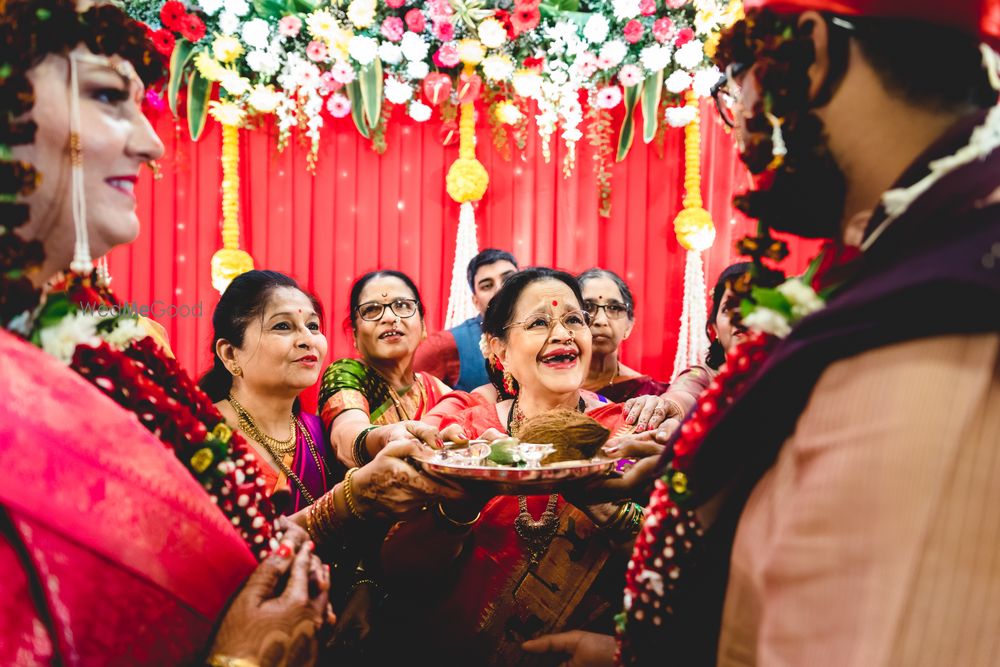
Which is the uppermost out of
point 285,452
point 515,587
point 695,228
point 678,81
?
point 678,81

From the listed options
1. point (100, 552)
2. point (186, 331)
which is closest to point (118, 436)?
point (100, 552)

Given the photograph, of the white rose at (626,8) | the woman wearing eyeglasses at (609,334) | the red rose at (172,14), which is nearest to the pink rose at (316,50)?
the red rose at (172,14)

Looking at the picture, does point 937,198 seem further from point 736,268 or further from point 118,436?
point 736,268

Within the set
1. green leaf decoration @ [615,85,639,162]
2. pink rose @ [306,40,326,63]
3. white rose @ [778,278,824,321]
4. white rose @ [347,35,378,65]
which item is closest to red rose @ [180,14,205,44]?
pink rose @ [306,40,326,63]

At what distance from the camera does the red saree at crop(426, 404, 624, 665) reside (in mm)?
2062

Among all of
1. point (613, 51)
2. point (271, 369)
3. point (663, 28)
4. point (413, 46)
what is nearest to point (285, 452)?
point (271, 369)

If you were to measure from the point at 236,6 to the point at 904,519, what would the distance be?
4.79 m

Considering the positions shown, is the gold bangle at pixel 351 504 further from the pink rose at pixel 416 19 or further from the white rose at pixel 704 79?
the white rose at pixel 704 79

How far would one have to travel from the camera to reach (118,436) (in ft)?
3.73

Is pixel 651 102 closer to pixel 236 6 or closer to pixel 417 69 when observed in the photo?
pixel 417 69

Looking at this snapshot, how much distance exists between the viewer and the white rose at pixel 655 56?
14.7 feet

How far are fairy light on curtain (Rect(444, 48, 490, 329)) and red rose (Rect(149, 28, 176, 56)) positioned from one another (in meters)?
1.89

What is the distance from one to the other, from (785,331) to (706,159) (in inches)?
166

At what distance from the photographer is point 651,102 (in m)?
4.70
